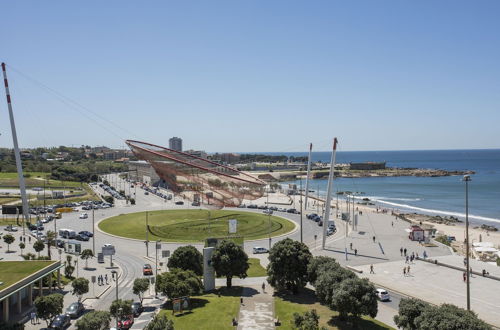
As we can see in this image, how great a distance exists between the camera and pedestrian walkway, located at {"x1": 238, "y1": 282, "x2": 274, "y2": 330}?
23.0 m

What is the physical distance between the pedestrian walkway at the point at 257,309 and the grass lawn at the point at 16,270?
49.4 feet

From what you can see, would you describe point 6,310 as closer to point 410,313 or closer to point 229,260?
point 229,260

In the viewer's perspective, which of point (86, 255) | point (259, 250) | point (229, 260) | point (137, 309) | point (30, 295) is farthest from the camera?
point (259, 250)

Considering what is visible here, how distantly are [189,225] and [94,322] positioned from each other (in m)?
34.4

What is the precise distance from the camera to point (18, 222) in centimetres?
5675

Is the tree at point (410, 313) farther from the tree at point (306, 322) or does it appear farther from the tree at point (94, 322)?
the tree at point (94, 322)

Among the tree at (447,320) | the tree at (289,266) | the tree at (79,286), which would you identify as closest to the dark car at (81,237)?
the tree at (79,286)

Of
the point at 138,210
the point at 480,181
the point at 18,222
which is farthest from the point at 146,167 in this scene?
the point at 480,181

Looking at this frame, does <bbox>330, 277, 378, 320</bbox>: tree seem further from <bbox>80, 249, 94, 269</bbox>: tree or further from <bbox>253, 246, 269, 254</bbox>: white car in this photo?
<bbox>80, 249, 94, 269</bbox>: tree

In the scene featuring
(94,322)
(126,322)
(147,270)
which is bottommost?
(147,270)

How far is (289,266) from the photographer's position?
28297mm

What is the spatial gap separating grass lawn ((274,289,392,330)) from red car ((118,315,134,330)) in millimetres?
9015

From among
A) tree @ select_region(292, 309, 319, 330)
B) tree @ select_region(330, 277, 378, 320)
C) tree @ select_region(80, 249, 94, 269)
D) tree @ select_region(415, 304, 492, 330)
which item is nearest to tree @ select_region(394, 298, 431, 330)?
tree @ select_region(415, 304, 492, 330)

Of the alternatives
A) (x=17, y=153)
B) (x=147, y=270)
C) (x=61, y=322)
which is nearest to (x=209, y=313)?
(x=61, y=322)
